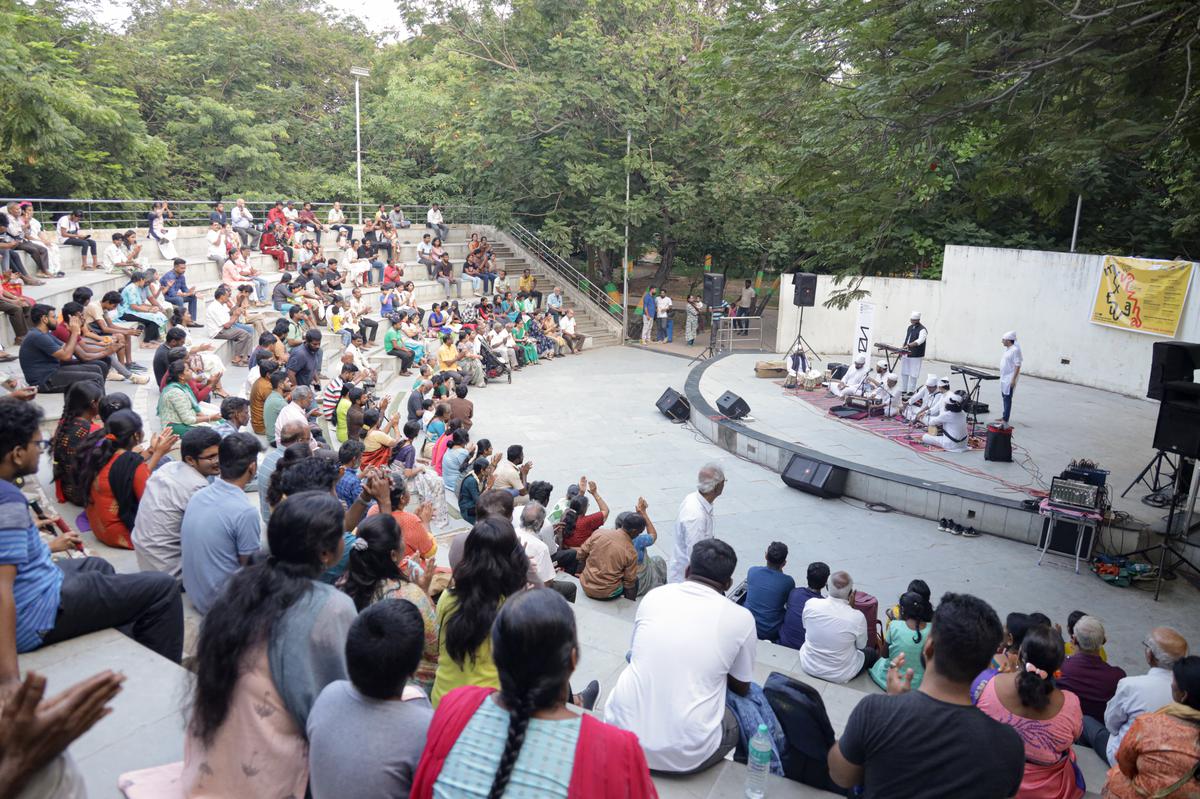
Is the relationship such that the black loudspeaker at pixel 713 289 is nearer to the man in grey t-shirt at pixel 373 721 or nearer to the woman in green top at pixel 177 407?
the woman in green top at pixel 177 407

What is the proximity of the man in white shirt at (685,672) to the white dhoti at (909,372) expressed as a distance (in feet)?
38.7

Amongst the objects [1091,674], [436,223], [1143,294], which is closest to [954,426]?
[1143,294]

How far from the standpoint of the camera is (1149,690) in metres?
4.50

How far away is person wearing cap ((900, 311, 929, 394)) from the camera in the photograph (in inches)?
546

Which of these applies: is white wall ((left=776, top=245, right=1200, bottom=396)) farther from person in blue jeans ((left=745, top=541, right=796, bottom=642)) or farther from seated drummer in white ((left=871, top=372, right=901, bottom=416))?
person in blue jeans ((left=745, top=541, right=796, bottom=642))

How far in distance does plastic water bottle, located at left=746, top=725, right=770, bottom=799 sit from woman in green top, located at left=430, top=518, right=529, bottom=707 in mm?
1110

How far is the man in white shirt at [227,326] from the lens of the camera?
12992 millimetres

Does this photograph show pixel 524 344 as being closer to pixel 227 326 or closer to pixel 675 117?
pixel 227 326

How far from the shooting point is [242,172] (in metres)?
25.9

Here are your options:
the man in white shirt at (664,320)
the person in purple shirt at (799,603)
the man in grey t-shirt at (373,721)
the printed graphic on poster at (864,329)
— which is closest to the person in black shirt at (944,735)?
the man in grey t-shirt at (373,721)

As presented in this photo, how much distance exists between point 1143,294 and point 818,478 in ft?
29.9

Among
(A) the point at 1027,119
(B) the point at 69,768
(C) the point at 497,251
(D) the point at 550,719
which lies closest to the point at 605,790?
(D) the point at 550,719

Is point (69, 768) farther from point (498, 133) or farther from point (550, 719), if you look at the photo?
point (498, 133)

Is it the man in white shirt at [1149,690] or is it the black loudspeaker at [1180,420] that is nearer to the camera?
the man in white shirt at [1149,690]
